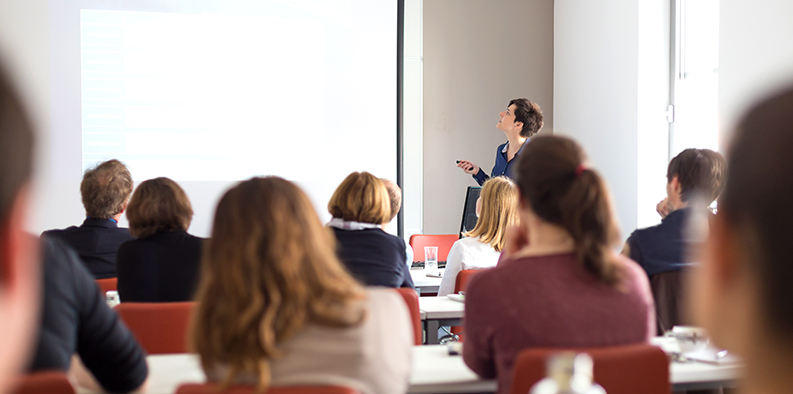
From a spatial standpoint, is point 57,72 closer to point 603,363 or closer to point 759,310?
point 603,363

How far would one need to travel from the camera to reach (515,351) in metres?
1.44

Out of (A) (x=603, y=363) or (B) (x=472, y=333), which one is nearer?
(A) (x=603, y=363)

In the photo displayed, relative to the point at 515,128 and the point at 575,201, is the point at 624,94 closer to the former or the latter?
the point at 515,128

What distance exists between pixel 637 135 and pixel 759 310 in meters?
4.97

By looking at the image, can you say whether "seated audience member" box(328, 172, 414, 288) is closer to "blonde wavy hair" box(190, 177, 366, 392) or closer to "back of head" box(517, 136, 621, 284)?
"back of head" box(517, 136, 621, 284)

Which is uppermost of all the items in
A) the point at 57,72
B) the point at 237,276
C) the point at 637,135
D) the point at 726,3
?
the point at 726,3

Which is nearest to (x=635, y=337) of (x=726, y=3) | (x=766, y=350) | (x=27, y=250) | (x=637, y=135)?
(x=766, y=350)

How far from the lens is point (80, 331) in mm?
1360

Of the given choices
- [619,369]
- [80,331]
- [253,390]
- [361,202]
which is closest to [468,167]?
[361,202]

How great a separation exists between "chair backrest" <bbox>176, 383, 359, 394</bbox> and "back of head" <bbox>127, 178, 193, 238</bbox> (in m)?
1.50

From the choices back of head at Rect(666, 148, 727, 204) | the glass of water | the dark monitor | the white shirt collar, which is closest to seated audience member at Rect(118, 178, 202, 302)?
the white shirt collar

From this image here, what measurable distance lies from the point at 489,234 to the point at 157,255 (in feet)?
5.20

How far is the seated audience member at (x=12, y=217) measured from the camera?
0.31 meters

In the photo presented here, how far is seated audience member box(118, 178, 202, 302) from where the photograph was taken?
244 cm
